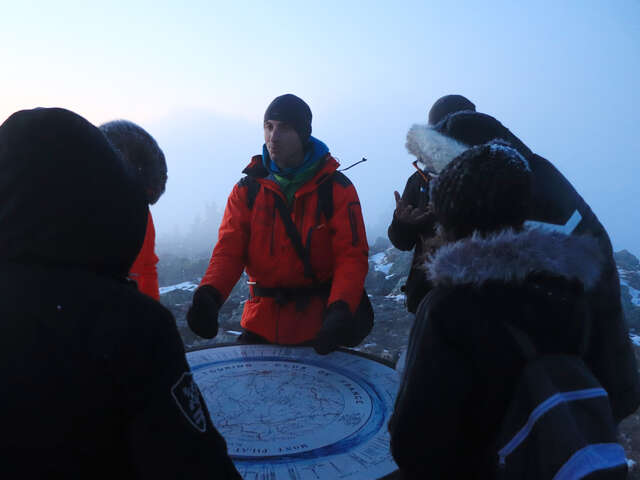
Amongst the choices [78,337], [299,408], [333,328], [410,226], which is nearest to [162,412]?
A: [78,337]

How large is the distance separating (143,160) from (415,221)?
67.4 inches

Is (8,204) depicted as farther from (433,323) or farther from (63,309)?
(433,323)

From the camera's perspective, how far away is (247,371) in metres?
2.67

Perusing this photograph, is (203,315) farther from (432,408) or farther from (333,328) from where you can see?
(432,408)

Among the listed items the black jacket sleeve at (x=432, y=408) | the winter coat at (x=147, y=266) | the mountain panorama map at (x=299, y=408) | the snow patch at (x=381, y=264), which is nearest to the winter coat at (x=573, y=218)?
the black jacket sleeve at (x=432, y=408)

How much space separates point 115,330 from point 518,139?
2.04 meters

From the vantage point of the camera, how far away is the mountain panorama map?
1.85 metres

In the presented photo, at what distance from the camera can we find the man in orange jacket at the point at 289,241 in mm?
3004

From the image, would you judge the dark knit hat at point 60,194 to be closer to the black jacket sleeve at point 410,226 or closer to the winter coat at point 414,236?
the winter coat at point 414,236

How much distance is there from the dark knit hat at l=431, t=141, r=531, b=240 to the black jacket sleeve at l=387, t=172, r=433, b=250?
131 cm

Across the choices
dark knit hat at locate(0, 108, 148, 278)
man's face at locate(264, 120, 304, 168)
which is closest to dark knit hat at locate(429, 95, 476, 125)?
man's face at locate(264, 120, 304, 168)

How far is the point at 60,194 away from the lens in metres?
1.07

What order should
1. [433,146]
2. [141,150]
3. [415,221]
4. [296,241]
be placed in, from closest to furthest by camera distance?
[433,146]
[141,150]
[415,221]
[296,241]

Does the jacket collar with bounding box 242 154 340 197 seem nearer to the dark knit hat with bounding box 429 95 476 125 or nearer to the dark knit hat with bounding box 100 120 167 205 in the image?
the dark knit hat with bounding box 100 120 167 205
